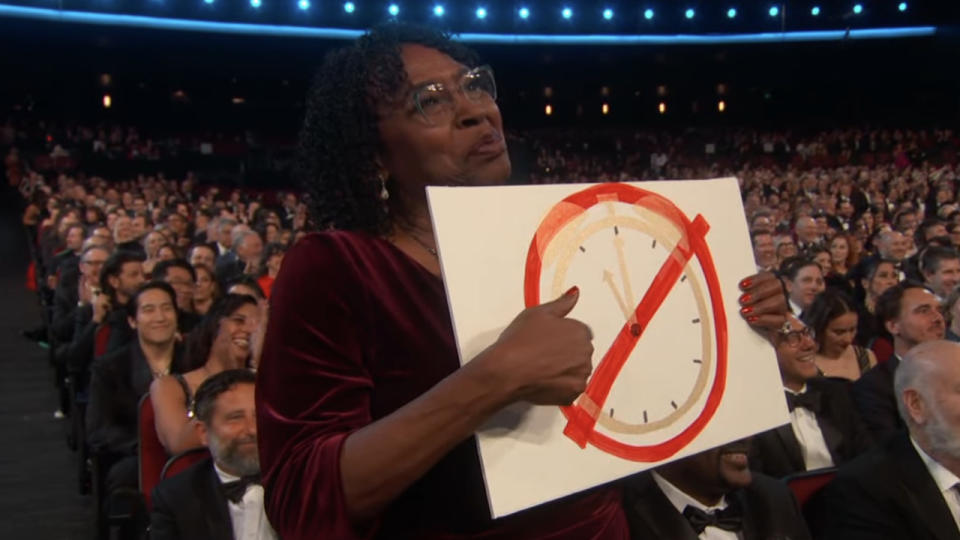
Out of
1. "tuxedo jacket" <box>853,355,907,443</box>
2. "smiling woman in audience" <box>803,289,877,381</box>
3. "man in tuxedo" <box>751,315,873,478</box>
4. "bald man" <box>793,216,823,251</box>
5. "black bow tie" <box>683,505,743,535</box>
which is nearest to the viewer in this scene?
"black bow tie" <box>683,505,743,535</box>

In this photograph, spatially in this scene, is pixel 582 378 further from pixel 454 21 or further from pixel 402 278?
pixel 454 21

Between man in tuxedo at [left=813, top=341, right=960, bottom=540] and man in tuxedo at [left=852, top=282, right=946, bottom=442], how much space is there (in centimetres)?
98

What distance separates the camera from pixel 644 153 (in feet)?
71.6

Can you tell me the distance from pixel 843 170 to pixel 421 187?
1532 centimetres

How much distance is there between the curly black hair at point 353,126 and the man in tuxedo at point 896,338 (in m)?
2.82

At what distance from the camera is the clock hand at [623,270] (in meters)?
1.01

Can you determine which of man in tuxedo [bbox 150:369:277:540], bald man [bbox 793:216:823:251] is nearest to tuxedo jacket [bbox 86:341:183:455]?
man in tuxedo [bbox 150:369:277:540]

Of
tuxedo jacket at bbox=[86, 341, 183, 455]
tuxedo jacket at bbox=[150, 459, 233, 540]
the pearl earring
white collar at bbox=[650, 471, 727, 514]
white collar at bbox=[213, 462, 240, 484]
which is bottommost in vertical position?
white collar at bbox=[650, 471, 727, 514]

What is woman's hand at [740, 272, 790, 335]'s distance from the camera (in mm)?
1134

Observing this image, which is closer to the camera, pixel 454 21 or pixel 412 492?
pixel 412 492

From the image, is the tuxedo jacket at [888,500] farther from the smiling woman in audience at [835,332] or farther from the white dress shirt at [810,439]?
the smiling woman in audience at [835,332]

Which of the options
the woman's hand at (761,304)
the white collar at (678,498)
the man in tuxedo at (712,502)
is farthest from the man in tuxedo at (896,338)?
the woman's hand at (761,304)

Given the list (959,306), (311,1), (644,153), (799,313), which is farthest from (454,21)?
(959,306)

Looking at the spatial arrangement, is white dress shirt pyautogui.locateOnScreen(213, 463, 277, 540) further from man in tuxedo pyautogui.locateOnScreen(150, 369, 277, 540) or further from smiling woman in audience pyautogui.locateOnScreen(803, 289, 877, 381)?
smiling woman in audience pyautogui.locateOnScreen(803, 289, 877, 381)
